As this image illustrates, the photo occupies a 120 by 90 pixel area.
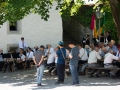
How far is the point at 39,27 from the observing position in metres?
26.8

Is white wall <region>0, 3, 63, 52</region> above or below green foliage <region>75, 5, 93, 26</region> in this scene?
below

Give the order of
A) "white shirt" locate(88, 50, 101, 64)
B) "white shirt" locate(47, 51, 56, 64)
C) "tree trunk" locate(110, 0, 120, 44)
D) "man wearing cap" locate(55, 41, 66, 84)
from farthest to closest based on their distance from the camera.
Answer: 1. "white shirt" locate(47, 51, 56, 64)
2. "white shirt" locate(88, 50, 101, 64)
3. "tree trunk" locate(110, 0, 120, 44)
4. "man wearing cap" locate(55, 41, 66, 84)

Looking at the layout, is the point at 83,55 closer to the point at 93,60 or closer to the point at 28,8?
the point at 93,60

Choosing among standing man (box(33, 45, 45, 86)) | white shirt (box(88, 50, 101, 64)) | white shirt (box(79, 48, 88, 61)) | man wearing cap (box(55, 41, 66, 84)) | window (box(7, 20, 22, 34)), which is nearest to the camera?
standing man (box(33, 45, 45, 86))

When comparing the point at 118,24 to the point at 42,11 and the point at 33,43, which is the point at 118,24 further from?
the point at 33,43

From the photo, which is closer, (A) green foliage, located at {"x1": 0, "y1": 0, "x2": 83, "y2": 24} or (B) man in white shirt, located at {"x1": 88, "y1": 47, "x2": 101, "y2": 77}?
(A) green foliage, located at {"x1": 0, "y1": 0, "x2": 83, "y2": 24}

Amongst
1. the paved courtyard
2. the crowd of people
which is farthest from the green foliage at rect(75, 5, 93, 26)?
the paved courtyard

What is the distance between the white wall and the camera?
2556 cm

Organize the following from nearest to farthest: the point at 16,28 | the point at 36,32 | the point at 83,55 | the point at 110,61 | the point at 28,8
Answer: the point at 110,61
the point at 28,8
the point at 83,55
the point at 16,28
the point at 36,32

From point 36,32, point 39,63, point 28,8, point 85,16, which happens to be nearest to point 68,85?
point 39,63

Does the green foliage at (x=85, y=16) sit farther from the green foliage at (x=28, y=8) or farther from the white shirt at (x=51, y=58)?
the white shirt at (x=51, y=58)

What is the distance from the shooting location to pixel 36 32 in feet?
87.5

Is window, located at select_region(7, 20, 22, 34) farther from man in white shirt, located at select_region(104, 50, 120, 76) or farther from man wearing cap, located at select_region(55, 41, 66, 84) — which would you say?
man wearing cap, located at select_region(55, 41, 66, 84)

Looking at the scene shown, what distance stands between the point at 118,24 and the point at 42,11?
4.81 m
